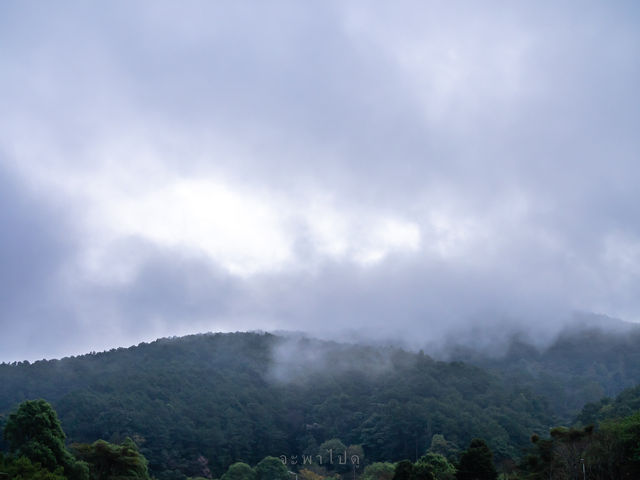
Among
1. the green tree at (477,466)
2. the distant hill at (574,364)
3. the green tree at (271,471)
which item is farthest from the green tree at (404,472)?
the distant hill at (574,364)

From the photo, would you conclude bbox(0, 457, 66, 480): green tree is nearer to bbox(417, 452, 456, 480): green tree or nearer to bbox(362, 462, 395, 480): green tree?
bbox(417, 452, 456, 480): green tree

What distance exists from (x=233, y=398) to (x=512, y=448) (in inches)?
1759

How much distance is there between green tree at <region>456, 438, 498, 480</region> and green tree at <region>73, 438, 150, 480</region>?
25460 mm

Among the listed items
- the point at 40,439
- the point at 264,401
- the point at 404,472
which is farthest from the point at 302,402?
the point at 40,439

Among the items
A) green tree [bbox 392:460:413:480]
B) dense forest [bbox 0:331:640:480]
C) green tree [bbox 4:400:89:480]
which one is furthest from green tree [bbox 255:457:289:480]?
green tree [bbox 4:400:89:480]

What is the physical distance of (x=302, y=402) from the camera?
9819 cm

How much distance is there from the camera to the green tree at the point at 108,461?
43375 millimetres

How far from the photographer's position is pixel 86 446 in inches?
1738

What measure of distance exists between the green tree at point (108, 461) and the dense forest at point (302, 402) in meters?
0.22

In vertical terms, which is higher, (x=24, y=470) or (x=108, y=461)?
(x=24, y=470)

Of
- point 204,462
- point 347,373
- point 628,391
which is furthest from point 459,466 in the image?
point 347,373

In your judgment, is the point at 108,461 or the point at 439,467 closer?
the point at 108,461

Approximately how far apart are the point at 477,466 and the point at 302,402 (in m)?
59.4

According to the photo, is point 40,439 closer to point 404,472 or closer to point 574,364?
point 404,472
